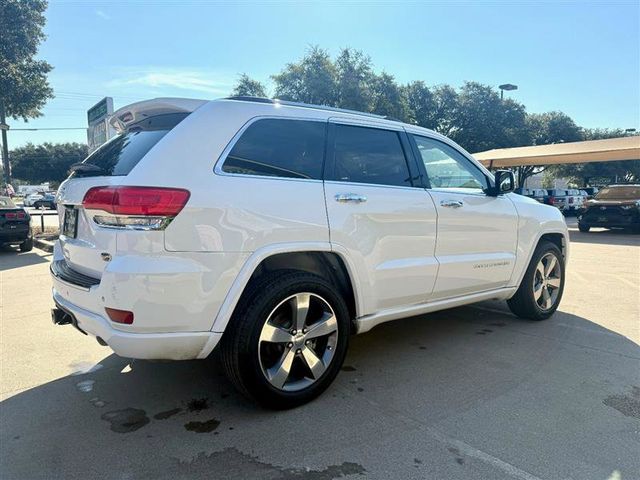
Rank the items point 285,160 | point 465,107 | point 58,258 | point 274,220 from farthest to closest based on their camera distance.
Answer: point 465,107 < point 58,258 < point 285,160 < point 274,220

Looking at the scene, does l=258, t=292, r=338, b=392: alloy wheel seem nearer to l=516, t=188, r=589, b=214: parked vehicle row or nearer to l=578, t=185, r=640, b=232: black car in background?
l=578, t=185, r=640, b=232: black car in background

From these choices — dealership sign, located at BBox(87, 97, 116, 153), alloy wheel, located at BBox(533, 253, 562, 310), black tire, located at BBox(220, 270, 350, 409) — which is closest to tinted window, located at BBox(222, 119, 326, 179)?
black tire, located at BBox(220, 270, 350, 409)

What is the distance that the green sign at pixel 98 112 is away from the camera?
1170 centimetres

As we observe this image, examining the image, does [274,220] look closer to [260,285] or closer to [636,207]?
[260,285]

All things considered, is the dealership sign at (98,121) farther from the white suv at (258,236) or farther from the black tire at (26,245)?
the white suv at (258,236)

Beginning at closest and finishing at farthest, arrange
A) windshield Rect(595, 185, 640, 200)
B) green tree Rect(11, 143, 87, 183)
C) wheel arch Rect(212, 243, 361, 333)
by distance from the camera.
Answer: wheel arch Rect(212, 243, 361, 333) → windshield Rect(595, 185, 640, 200) → green tree Rect(11, 143, 87, 183)

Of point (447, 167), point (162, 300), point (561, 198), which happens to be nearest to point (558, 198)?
point (561, 198)

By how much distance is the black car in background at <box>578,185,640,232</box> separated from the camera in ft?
48.0

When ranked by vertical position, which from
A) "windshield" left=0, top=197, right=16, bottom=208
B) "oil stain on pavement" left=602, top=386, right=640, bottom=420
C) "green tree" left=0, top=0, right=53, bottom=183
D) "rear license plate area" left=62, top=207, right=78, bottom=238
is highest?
"green tree" left=0, top=0, right=53, bottom=183

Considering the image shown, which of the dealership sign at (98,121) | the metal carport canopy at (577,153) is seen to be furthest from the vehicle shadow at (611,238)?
the dealership sign at (98,121)

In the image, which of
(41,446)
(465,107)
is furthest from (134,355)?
A: (465,107)

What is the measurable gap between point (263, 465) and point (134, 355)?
3.02ft

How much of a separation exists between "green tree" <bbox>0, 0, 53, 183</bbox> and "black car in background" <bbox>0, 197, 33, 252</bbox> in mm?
7701

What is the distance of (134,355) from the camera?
265 cm
